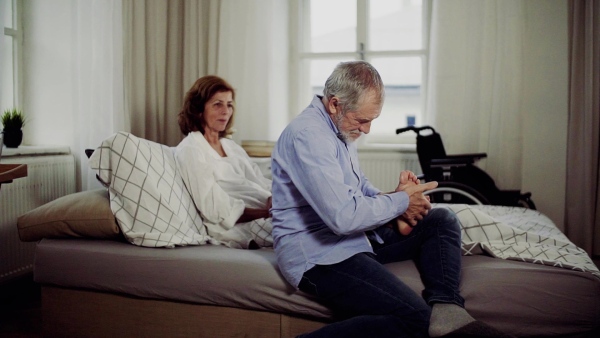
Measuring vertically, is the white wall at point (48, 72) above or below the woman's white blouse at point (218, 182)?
above

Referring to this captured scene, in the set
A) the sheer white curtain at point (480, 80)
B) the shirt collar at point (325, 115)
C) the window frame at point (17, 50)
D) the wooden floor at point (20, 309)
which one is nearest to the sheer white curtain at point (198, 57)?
the window frame at point (17, 50)

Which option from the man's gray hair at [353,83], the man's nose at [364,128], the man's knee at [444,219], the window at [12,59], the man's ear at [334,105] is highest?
the window at [12,59]

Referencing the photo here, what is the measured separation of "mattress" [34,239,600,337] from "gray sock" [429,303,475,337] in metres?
0.14

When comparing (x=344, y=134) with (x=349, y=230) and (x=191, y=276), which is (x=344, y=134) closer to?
(x=349, y=230)

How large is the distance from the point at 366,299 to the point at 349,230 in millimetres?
203

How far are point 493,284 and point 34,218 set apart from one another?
1.64 metres

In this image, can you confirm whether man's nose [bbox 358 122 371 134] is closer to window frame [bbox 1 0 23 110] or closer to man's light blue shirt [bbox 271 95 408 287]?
man's light blue shirt [bbox 271 95 408 287]

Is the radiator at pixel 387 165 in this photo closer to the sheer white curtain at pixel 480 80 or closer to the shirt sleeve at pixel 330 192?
the sheer white curtain at pixel 480 80

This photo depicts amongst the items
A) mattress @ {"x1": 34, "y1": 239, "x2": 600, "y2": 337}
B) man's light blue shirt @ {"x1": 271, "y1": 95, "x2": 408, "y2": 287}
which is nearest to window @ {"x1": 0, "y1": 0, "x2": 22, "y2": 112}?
mattress @ {"x1": 34, "y1": 239, "x2": 600, "y2": 337}

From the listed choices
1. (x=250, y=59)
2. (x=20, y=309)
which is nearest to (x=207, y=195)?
(x=20, y=309)

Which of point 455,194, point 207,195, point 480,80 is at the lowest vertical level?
point 455,194

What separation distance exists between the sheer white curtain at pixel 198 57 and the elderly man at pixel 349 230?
88.0 inches

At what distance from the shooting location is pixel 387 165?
3871 millimetres

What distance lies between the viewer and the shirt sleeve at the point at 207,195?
2.15 metres
